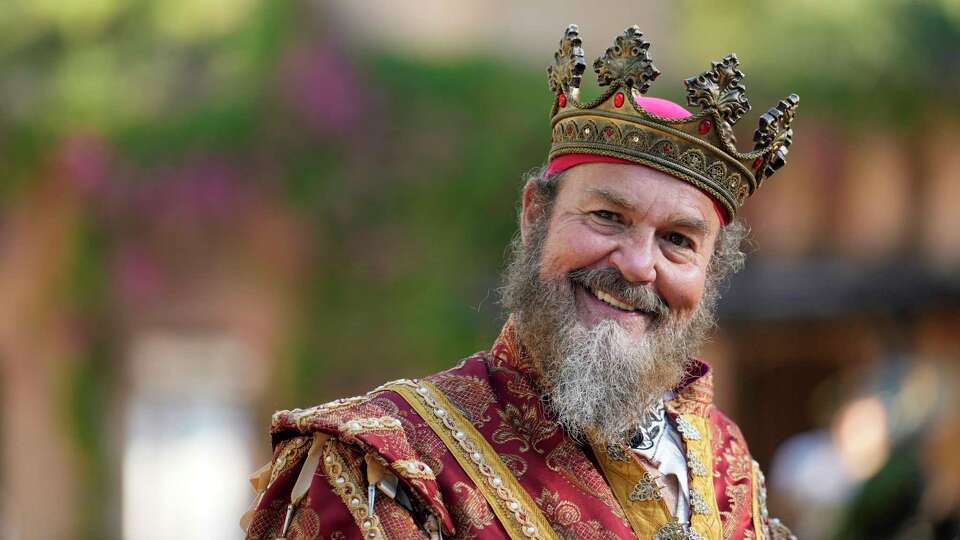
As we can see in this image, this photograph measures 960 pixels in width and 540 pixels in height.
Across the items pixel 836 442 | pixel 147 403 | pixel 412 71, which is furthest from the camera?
pixel 147 403

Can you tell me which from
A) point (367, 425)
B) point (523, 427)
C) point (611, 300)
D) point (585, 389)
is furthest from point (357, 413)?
point (611, 300)

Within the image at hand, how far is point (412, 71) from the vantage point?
11469mm

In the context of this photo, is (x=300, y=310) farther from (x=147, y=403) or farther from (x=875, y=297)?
(x=875, y=297)

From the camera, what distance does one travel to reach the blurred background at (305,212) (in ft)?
36.4

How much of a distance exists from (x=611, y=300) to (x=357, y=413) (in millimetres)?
597

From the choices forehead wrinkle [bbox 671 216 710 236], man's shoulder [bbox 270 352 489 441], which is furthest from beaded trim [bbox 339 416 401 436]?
forehead wrinkle [bbox 671 216 710 236]

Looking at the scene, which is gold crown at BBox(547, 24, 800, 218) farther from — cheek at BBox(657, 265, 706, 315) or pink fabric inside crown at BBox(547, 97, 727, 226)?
cheek at BBox(657, 265, 706, 315)

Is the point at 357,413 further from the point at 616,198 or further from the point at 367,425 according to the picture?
the point at 616,198

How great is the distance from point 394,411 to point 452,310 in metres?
7.38

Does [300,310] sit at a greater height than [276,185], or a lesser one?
lesser

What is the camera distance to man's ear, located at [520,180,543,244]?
11.9 ft

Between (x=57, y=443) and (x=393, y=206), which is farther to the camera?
(x=57, y=443)

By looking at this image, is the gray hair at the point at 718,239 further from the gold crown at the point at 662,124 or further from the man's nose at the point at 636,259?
the man's nose at the point at 636,259

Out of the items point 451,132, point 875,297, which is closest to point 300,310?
point 451,132
